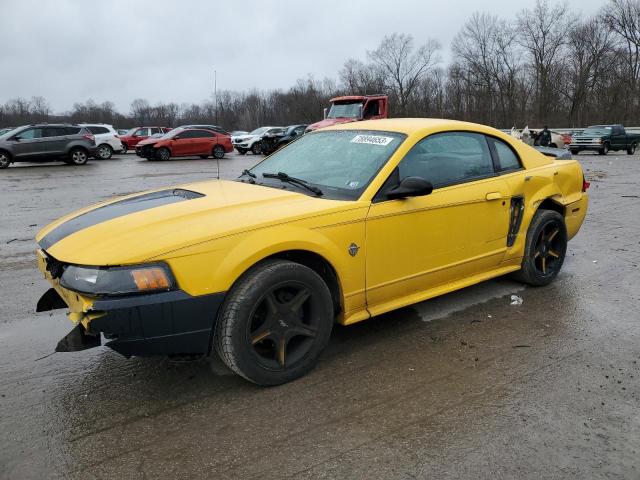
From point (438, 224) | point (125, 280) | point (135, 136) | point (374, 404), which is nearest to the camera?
point (125, 280)

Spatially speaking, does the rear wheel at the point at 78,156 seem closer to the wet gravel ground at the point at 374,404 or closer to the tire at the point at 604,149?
the wet gravel ground at the point at 374,404

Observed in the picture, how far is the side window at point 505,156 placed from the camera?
173 inches

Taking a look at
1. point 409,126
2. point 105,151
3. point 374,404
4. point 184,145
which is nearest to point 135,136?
point 105,151

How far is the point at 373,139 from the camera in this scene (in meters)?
3.88

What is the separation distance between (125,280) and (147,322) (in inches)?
9.5

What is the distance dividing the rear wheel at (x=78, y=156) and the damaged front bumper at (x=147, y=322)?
2014 cm

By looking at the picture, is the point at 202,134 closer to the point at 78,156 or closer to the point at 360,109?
the point at 78,156

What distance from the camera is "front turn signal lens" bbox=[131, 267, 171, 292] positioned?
2.61 meters

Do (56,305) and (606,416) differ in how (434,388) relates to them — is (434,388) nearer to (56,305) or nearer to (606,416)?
(606,416)

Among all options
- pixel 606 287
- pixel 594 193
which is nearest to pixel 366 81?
pixel 594 193

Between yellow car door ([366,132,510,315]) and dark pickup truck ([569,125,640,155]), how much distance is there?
85.1ft

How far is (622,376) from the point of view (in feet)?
10.3

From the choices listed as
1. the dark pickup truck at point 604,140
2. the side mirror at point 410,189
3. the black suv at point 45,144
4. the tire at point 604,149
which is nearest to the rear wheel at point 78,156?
the black suv at point 45,144

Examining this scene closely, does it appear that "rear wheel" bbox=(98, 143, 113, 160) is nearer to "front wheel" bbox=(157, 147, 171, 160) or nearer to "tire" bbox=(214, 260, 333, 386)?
"front wheel" bbox=(157, 147, 171, 160)
